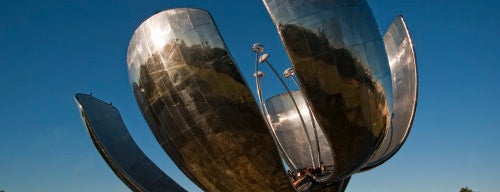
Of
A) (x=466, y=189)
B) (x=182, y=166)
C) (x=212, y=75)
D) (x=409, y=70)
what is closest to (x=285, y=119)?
(x=409, y=70)

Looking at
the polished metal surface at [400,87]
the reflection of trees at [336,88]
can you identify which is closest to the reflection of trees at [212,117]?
the reflection of trees at [336,88]

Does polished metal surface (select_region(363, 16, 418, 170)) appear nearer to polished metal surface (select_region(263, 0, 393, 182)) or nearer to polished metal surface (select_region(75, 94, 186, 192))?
polished metal surface (select_region(263, 0, 393, 182))

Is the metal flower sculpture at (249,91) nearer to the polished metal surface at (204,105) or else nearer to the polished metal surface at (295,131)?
the polished metal surface at (204,105)

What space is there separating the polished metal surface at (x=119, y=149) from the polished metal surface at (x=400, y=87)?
4.60 meters

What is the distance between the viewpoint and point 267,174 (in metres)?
8.00

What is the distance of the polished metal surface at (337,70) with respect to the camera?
746 cm

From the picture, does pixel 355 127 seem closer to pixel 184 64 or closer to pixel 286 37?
pixel 286 37

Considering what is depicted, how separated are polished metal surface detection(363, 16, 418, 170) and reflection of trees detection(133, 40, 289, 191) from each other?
2.88m

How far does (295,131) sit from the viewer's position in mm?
15164

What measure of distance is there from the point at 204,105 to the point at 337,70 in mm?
2298

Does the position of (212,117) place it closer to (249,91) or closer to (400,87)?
(249,91)

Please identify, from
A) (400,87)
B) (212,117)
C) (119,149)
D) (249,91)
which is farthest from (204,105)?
(400,87)

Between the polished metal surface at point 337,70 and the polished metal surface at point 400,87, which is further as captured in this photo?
the polished metal surface at point 400,87

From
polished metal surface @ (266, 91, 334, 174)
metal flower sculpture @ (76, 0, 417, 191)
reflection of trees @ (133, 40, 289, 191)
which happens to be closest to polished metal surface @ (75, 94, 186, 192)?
metal flower sculpture @ (76, 0, 417, 191)
